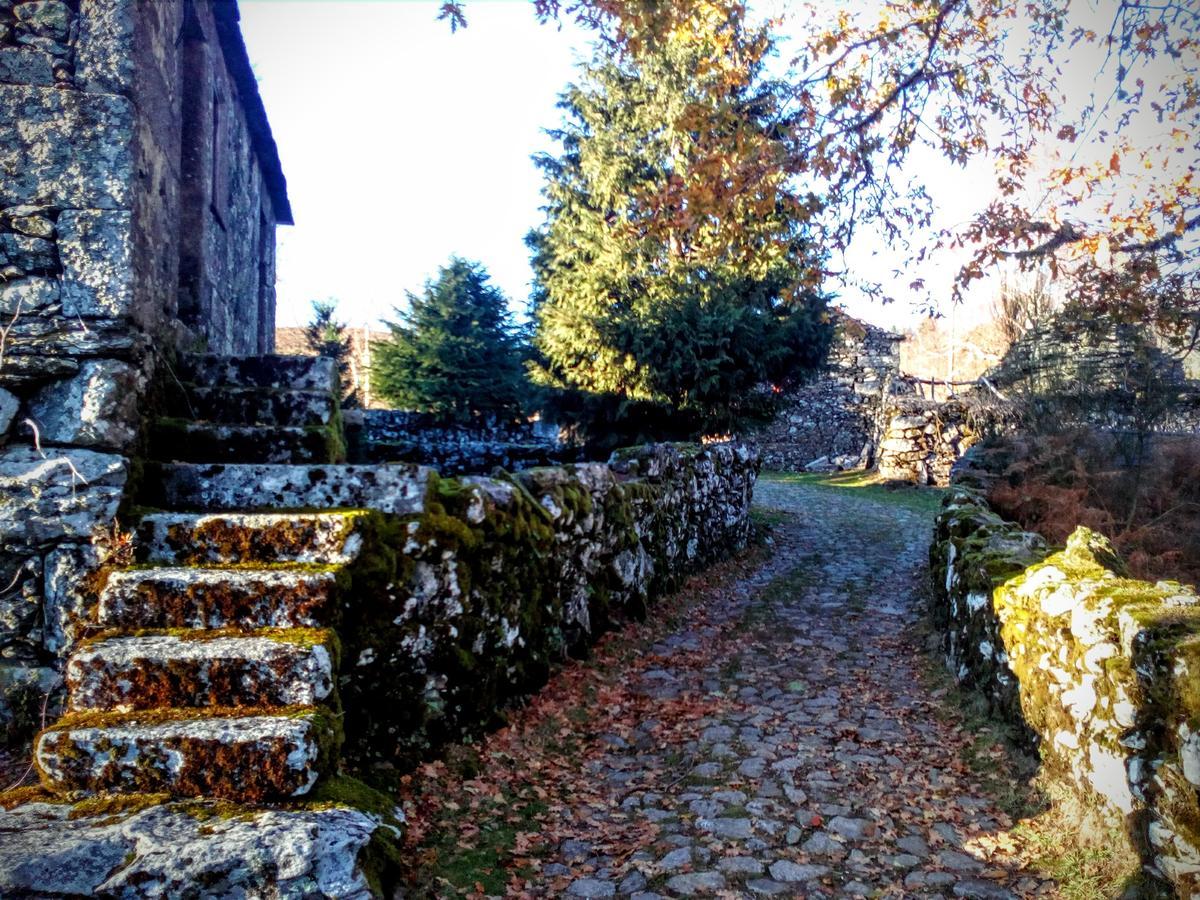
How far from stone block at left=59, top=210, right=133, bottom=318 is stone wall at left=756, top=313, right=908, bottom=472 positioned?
25.4 m

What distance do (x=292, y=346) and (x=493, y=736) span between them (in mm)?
28624

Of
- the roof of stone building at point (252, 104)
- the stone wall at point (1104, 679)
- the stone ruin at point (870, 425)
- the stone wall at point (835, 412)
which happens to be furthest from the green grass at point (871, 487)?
the roof of stone building at point (252, 104)

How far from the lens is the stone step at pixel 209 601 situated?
3723mm

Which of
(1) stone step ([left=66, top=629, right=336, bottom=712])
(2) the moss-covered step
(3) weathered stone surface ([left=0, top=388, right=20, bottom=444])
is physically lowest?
(1) stone step ([left=66, top=629, right=336, bottom=712])

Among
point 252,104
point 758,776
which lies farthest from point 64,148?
point 758,776

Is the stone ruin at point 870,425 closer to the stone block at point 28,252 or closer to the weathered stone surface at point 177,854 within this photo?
the stone block at point 28,252

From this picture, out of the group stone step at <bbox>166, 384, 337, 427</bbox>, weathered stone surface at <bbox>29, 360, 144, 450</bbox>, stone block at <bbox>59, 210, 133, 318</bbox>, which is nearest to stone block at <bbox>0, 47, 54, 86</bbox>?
stone block at <bbox>59, 210, 133, 318</bbox>

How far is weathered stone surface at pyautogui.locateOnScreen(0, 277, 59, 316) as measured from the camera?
4.39 metres

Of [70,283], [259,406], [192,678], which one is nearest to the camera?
[192,678]

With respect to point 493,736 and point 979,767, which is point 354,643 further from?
point 979,767

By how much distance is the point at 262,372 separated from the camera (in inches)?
227

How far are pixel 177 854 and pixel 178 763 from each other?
0.48m

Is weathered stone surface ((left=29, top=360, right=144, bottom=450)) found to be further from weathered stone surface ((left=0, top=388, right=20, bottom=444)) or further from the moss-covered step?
the moss-covered step

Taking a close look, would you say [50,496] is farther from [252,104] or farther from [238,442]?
[252,104]
